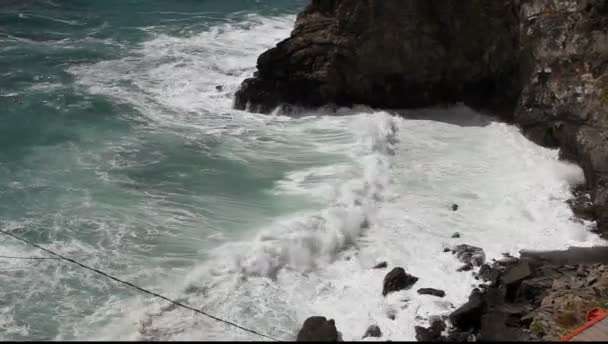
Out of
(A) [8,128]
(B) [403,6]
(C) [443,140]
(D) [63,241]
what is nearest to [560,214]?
(C) [443,140]

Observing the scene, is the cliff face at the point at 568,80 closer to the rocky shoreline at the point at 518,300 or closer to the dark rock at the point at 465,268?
the rocky shoreline at the point at 518,300

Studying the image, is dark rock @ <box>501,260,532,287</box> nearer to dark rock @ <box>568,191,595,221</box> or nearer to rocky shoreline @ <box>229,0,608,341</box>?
rocky shoreline @ <box>229,0,608,341</box>

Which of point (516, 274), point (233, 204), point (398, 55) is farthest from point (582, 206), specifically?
point (233, 204)

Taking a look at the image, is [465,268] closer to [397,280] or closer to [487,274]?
[487,274]

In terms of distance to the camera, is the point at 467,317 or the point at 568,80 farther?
the point at 568,80

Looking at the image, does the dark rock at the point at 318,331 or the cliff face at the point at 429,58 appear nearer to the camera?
the dark rock at the point at 318,331

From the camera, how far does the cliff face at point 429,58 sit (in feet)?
76.0

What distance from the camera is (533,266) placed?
16.2 metres

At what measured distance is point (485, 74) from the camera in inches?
1029

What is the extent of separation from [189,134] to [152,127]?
1.68 metres

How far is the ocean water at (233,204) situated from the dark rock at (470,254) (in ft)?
1.18

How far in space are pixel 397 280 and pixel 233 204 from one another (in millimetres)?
6220

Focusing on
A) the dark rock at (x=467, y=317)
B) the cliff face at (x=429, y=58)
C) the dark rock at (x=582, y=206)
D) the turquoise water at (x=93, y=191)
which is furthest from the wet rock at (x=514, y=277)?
the cliff face at (x=429, y=58)

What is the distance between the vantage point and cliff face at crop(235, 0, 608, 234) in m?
23.2
